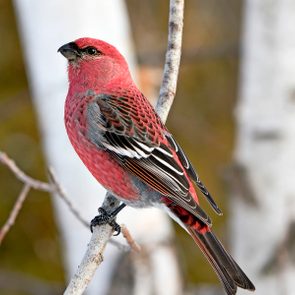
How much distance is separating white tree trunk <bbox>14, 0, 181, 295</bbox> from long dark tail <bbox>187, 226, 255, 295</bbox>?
6.42ft

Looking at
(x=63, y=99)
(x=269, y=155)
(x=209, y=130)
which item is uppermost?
(x=63, y=99)

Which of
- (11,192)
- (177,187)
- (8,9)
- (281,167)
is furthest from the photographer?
(8,9)

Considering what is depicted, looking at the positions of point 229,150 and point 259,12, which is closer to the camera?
point 259,12

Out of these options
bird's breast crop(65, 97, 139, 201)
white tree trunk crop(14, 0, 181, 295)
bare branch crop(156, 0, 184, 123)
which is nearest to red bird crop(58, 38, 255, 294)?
bird's breast crop(65, 97, 139, 201)

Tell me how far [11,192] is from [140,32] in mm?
2041

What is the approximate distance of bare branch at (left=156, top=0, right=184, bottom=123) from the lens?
3387 mm

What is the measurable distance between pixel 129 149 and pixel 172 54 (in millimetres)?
Answer: 429

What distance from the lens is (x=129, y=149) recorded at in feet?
11.6

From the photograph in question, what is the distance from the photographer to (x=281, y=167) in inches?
183

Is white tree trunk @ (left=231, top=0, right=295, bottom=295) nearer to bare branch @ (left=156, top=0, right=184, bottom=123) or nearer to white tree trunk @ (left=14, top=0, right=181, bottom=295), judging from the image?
white tree trunk @ (left=14, top=0, right=181, bottom=295)

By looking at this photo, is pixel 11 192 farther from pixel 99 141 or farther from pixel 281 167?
pixel 99 141

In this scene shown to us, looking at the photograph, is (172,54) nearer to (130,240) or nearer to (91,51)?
(91,51)

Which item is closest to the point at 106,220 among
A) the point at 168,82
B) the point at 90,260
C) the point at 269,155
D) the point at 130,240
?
the point at 130,240

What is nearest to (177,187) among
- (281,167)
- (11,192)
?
(281,167)
